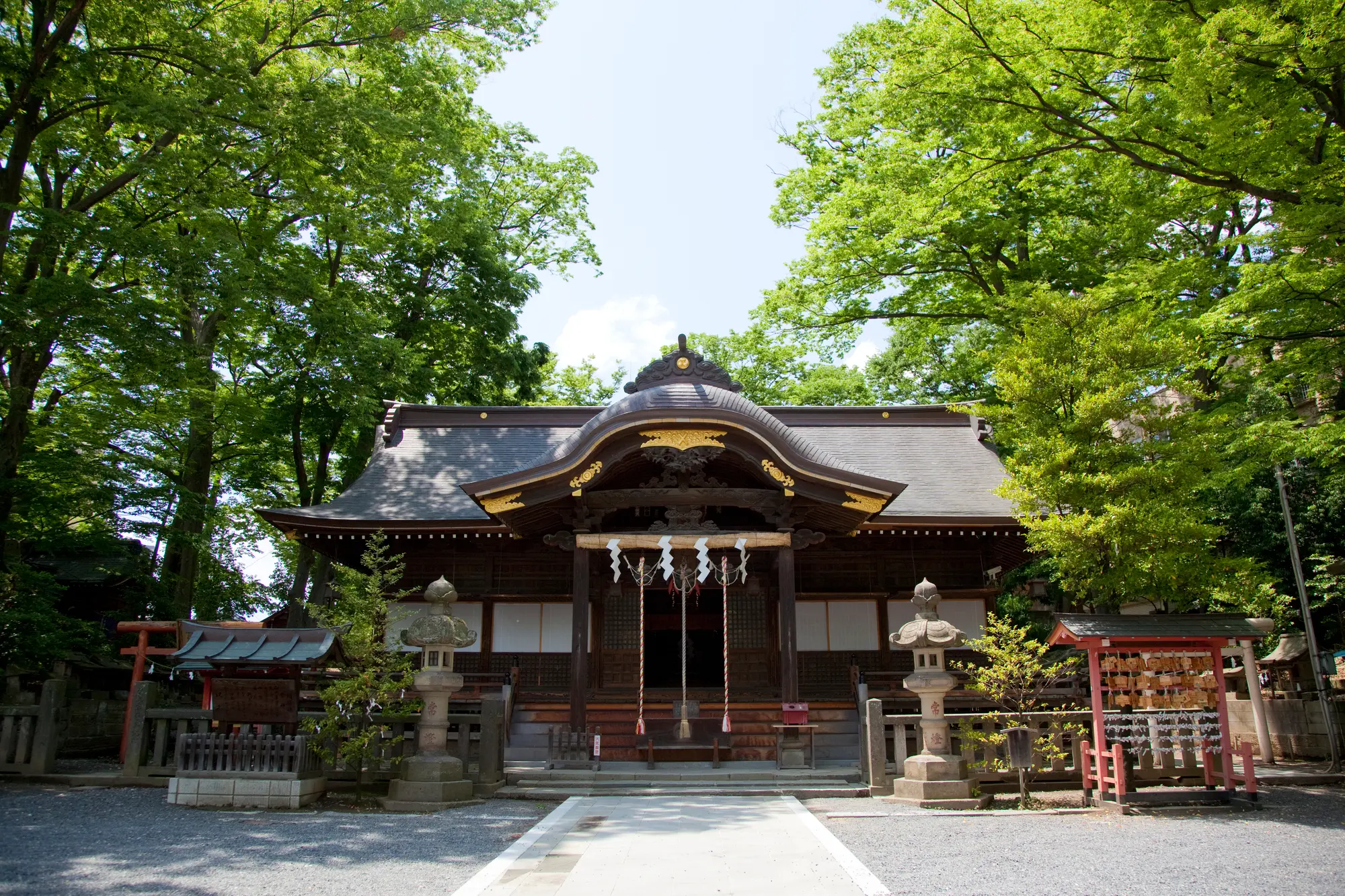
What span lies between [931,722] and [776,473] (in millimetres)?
3889

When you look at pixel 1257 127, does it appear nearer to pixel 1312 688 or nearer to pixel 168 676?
pixel 1312 688

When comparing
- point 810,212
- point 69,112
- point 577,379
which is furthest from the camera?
point 577,379

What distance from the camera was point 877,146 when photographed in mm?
20266

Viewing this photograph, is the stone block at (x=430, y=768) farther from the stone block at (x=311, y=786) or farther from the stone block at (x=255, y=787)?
the stone block at (x=255, y=787)

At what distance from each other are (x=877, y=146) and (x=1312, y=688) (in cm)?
1433

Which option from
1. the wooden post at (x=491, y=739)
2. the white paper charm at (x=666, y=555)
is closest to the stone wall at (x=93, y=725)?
the wooden post at (x=491, y=739)

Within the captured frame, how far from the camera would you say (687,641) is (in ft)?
53.2

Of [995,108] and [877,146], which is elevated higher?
[877,146]

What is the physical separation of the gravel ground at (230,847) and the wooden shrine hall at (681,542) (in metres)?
3.99

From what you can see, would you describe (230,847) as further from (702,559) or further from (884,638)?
(884,638)

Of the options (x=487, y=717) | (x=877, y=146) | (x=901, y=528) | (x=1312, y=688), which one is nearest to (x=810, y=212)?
(x=877, y=146)

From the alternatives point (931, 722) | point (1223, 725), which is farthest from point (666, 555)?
point (1223, 725)

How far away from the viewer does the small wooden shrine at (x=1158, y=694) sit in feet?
28.6

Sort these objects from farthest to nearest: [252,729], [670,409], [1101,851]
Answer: [670,409] < [252,729] < [1101,851]
